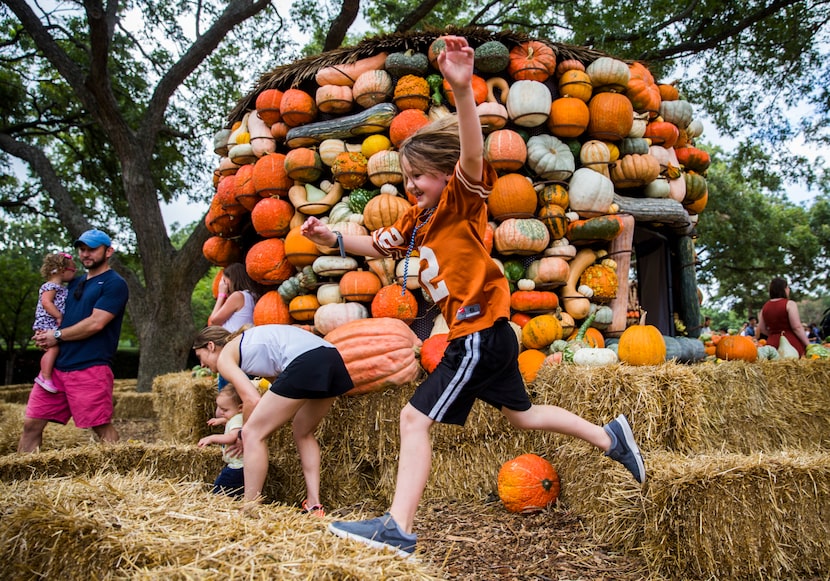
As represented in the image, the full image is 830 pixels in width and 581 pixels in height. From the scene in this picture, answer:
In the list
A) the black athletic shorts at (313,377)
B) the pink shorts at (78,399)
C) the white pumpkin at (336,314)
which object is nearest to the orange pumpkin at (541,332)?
the white pumpkin at (336,314)

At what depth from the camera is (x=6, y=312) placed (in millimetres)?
17969

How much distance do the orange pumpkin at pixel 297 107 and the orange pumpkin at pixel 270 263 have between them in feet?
3.88

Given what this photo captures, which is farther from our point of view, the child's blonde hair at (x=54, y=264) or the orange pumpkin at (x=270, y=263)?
the orange pumpkin at (x=270, y=263)

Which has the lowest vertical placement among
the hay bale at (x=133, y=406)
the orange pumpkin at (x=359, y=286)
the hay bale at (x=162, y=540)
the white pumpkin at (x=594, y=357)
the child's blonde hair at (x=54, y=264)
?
the hay bale at (x=133, y=406)

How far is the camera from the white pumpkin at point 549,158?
486cm

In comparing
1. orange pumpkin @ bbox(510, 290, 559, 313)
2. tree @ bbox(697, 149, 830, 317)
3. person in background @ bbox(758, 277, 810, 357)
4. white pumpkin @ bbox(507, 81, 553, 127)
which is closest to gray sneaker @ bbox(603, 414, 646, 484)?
orange pumpkin @ bbox(510, 290, 559, 313)

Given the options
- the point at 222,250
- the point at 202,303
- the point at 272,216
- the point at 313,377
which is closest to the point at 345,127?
the point at 272,216

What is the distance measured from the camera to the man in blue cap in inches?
165

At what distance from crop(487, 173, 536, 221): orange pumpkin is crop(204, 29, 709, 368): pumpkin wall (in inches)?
0.4

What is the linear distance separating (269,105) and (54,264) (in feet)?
7.97

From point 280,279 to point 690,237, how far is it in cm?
452

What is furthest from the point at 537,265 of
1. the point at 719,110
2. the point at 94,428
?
the point at 719,110

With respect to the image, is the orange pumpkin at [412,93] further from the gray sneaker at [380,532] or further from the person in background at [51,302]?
the gray sneaker at [380,532]

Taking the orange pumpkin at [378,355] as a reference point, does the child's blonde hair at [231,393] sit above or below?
below
